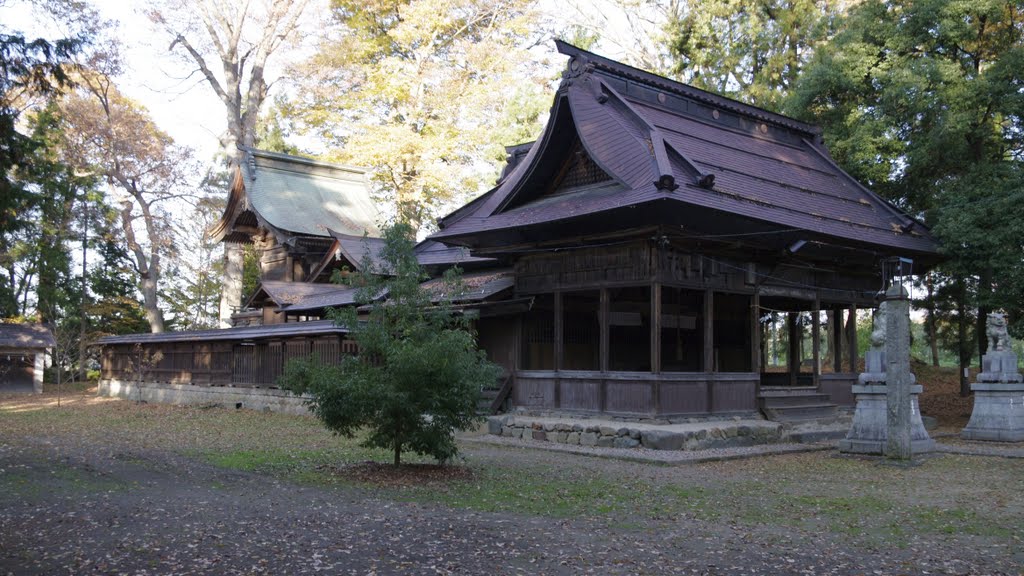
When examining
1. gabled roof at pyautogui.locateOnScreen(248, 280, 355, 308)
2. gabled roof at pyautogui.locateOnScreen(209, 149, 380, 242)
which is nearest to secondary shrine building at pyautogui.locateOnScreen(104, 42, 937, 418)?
gabled roof at pyautogui.locateOnScreen(248, 280, 355, 308)

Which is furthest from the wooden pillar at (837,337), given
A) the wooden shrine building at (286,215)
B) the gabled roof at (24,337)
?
the gabled roof at (24,337)

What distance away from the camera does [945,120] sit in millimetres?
21422

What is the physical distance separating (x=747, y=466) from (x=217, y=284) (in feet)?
132

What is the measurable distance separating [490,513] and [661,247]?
8.70 meters

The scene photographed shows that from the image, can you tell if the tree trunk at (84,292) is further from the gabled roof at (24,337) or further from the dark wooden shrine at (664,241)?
the dark wooden shrine at (664,241)

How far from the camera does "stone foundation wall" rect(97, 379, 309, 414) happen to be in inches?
994

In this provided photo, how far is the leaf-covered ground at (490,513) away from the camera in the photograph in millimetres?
7719

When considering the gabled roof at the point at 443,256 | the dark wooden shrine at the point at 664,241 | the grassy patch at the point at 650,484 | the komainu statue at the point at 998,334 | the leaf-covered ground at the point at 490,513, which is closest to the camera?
the leaf-covered ground at the point at 490,513

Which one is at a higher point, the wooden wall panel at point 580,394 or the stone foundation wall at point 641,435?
the wooden wall panel at point 580,394

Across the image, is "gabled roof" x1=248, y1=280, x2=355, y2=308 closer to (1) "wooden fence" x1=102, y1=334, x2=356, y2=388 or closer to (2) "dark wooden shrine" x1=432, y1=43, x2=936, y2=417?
(1) "wooden fence" x1=102, y1=334, x2=356, y2=388

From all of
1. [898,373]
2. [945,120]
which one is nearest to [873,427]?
[898,373]

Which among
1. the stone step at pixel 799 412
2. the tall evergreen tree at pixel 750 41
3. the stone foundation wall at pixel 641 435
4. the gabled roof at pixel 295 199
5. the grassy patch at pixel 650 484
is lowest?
the grassy patch at pixel 650 484

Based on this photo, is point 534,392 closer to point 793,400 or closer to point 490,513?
point 793,400

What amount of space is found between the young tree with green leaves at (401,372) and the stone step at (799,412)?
8750 mm
